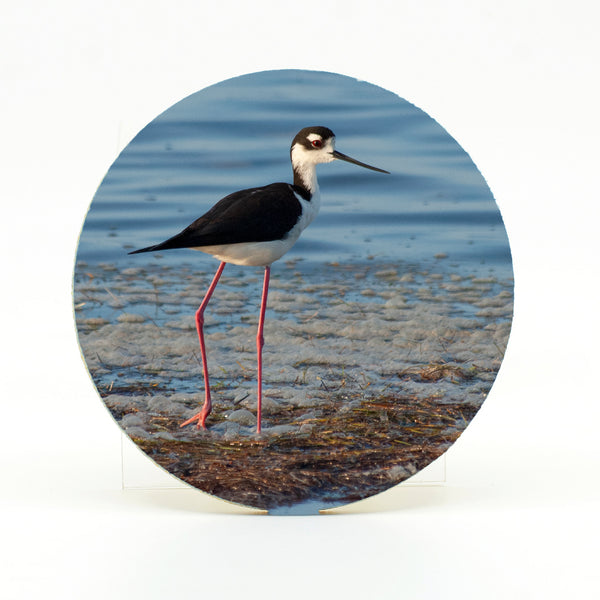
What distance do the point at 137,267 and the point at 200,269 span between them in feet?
0.81

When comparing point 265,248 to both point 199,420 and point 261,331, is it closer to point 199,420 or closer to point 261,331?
point 261,331

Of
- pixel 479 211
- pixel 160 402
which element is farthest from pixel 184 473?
pixel 479 211

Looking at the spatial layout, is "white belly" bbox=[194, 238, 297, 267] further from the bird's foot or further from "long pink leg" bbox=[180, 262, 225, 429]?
the bird's foot

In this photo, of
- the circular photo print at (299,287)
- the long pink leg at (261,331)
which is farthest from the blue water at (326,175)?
the long pink leg at (261,331)

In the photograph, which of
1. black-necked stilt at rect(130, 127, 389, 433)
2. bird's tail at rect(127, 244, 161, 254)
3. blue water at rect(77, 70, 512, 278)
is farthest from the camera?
blue water at rect(77, 70, 512, 278)

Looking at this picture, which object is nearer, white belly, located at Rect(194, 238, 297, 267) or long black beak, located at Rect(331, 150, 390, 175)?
white belly, located at Rect(194, 238, 297, 267)

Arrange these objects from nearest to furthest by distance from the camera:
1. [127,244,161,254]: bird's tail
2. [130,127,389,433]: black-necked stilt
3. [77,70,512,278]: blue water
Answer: [127,244,161,254]: bird's tail < [130,127,389,433]: black-necked stilt < [77,70,512,278]: blue water

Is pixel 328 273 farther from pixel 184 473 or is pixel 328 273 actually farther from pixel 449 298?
pixel 184 473

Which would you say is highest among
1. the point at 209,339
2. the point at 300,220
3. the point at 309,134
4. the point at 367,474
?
the point at 309,134

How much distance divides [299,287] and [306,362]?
30 cm

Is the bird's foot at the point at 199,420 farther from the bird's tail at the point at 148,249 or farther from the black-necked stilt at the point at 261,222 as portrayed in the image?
the bird's tail at the point at 148,249

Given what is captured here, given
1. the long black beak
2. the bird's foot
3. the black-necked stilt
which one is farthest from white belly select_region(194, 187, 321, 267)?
the bird's foot

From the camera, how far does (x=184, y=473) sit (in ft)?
17.9

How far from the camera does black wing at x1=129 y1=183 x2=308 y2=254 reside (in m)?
5.40
